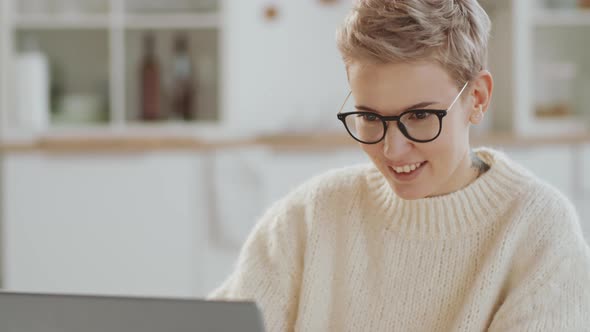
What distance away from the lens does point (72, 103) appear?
3.16m

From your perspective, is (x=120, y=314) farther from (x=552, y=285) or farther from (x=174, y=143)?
(x=174, y=143)

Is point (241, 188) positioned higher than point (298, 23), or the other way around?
point (298, 23)

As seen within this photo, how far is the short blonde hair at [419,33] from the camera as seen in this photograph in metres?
0.97

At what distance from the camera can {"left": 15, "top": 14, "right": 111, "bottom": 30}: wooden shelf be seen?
3.08 metres

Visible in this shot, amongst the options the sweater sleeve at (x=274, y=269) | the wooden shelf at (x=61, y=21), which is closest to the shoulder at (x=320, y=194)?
the sweater sleeve at (x=274, y=269)

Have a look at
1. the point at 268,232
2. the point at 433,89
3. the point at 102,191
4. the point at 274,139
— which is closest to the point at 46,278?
the point at 102,191

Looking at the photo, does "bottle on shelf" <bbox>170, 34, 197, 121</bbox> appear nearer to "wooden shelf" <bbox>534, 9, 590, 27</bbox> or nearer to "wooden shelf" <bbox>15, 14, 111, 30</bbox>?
"wooden shelf" <bbox>15, 14, 111, 30</bbox>

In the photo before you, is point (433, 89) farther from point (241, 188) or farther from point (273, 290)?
point (241, 188)

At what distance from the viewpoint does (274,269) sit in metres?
1.20

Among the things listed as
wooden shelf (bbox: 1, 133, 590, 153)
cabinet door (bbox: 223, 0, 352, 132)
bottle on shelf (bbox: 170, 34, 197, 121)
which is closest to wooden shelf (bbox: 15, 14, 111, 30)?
bottle on shelf (bbox: 170, 34, 197, 121)

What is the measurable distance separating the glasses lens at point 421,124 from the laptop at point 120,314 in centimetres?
40

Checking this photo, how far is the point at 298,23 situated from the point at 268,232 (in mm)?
2193

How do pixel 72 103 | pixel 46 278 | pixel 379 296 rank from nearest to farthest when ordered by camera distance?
pixel 379 296 → pixel 46 278 → pixel 72 103

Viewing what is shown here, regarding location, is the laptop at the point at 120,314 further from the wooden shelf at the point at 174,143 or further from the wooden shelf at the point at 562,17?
the wooden shelf at the point at 562,17
